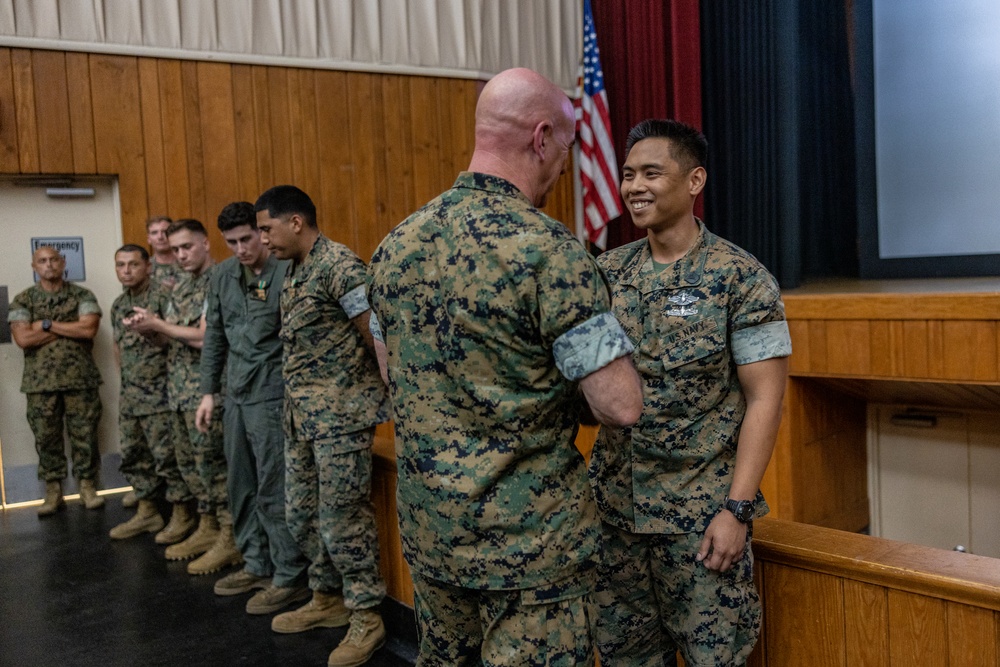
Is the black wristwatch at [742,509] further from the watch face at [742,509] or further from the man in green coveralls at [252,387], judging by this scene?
the man in green coveralls at [252,387]

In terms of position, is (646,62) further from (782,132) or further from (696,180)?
(696,180)

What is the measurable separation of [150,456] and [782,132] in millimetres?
4035

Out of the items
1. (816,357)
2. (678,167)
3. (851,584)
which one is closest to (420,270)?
(678,167)

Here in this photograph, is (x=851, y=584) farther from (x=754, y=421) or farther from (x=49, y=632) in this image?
(x=49, y=632)

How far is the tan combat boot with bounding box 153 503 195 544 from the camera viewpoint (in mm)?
4223

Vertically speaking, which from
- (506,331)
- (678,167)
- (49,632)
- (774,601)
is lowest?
(49,632)

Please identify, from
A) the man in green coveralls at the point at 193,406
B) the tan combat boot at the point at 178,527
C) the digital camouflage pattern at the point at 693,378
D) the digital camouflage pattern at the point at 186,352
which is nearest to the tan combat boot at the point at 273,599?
the man in green coveralls at the point at 193,406

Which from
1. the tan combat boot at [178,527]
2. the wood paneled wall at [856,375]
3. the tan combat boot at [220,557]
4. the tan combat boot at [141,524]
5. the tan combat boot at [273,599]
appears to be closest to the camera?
the wood paneled wall at [856,375]

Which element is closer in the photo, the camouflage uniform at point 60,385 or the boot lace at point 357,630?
the boot lace at point 357,630

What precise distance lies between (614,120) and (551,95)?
5361 mm

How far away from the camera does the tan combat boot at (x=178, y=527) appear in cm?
422

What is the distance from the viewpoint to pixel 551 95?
4.44 ft

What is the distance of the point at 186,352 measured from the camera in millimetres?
3922

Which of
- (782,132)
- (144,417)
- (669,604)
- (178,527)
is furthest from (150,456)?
(782,132)
